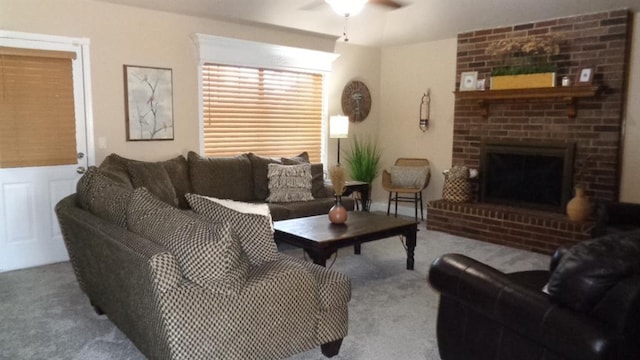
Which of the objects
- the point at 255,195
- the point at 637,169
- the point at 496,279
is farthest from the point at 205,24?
the point at 637,169

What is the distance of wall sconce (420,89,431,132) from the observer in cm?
647

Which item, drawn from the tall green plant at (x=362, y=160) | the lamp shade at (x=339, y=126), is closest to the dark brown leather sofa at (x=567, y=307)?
the lamp shade at (x=339, y=126)

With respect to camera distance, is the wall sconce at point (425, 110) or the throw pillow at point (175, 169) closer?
the throw pillow at point (175, 169)

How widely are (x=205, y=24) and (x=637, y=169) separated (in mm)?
4693

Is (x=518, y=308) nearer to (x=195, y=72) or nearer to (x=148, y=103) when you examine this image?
(x=148, y=103)

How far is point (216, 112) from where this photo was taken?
5.38 metres

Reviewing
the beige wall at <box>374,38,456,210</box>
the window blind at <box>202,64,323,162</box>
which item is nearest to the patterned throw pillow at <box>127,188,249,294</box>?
the window blind at <box>202,64,323,162</box>

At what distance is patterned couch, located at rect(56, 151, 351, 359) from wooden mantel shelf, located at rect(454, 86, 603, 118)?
3.62 metres

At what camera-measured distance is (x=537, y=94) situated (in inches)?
203

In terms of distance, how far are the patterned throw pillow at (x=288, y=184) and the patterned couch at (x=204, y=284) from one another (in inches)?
91.8

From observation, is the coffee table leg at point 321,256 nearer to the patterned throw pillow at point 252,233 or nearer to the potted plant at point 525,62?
the patterned throw pillow at point 252,233

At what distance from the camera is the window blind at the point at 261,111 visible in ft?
17.6

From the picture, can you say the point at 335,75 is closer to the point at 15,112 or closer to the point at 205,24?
the point at 205,24

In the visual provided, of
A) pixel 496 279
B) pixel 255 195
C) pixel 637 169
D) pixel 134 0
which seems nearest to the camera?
pixel 496 279
